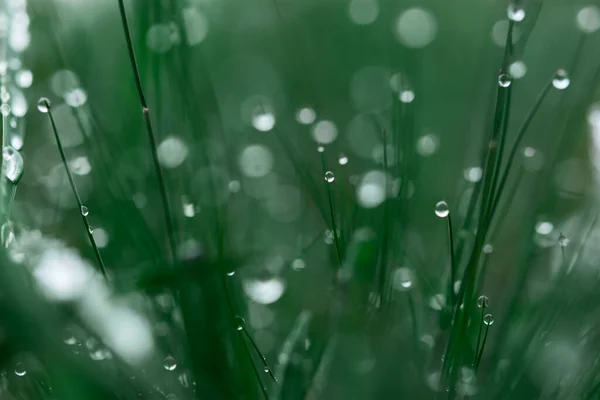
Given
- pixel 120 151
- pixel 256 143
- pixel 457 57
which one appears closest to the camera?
pixel 120 151

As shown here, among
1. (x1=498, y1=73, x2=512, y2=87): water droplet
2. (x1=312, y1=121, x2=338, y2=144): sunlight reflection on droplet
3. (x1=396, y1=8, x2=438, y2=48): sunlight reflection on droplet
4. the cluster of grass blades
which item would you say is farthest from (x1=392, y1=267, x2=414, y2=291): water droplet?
(x1=396, y1=8, x2=438, y2=48): sunlight reflection on droplet

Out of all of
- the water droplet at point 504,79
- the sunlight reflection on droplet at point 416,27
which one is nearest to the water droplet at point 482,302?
the water droplet at point 504,79

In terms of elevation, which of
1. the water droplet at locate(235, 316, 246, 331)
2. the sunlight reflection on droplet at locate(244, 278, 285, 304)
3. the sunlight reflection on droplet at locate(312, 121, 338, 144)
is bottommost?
the sunlight reflection on droplet at locate(244, 278, 285, 304)

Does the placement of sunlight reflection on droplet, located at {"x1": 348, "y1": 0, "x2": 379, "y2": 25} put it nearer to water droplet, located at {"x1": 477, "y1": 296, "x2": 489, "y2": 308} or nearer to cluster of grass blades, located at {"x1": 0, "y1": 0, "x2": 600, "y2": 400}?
cluster of grass blades, located at {"x1": 0, "y1": 0, "x2": 600, "y2": 400}

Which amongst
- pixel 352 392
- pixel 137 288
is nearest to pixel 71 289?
pixel 137 288

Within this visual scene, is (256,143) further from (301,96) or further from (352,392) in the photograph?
(352,392)

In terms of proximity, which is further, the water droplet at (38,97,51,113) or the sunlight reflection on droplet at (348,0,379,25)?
the sunlight reflection on droplet at (348,0,379,25)

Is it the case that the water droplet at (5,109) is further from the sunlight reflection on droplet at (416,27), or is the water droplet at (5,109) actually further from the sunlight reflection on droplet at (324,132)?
the sunlight reflection on droplet at (416,27)
